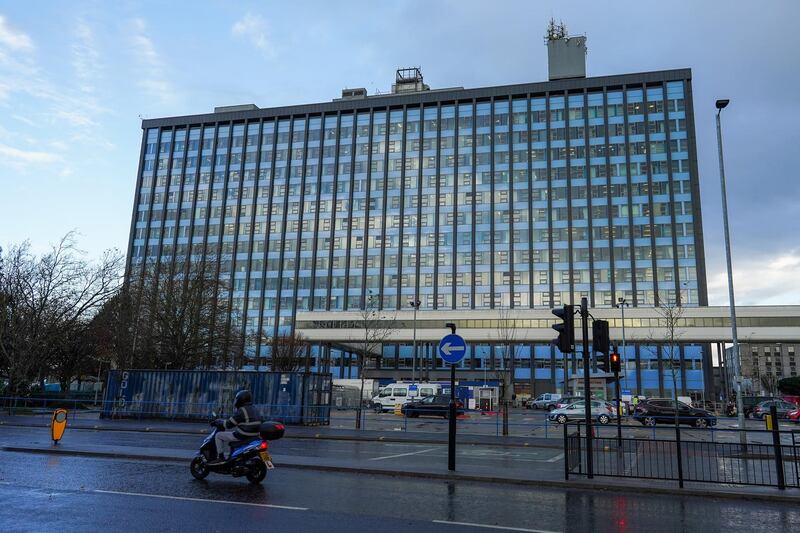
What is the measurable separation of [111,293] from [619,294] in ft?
213

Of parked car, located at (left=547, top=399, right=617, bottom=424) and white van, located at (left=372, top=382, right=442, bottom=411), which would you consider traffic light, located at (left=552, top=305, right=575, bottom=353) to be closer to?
parked car, located at (left=547, top=399, right=617, bottom=424)

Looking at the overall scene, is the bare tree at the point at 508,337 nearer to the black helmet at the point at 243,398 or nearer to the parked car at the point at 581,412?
the parked car at the point at 581,412

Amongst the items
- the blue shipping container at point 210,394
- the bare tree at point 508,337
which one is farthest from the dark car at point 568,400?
the bare tree at point 508,337

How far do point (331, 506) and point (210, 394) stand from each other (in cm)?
2623

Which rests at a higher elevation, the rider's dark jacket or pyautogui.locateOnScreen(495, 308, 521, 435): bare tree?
pyautogui.locateOnScreen(495, 308, 521, 435): bare tree

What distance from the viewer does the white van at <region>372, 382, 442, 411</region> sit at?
157ft

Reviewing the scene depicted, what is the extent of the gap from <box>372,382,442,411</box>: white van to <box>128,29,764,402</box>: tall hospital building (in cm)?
2686

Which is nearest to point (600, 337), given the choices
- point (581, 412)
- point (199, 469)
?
point (199, 469)

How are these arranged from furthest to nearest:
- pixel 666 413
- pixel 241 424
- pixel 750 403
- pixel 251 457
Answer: pixel 750 403 → pixel 666 413 → pixel 251 457 → pixel 241 424

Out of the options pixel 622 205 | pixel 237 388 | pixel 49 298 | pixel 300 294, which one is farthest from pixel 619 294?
pixel 49 298

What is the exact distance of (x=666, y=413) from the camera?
3450 centimetres

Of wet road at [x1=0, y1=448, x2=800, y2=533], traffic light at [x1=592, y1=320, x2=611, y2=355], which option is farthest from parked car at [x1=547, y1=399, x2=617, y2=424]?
wet road at [x1=0, y1=448, x2=800, y2=533]

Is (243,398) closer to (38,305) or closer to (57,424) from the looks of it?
(57,424)

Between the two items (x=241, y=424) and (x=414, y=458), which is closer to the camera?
(x=241, y=424)
